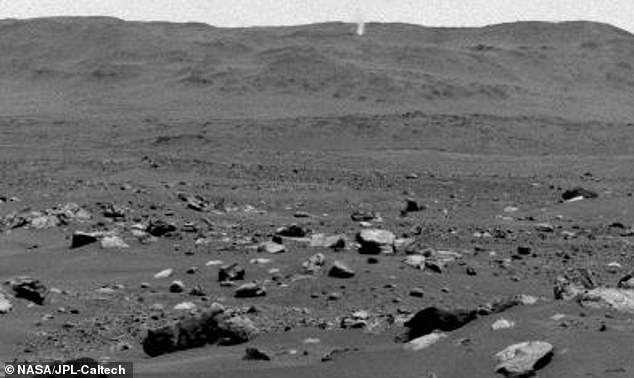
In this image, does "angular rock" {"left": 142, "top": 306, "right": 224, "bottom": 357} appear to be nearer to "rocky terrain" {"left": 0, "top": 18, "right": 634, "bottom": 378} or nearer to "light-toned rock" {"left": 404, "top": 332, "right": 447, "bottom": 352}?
"rocky terrain" {"left": 0, "top": 18, "right": 634, "bottom": 378}

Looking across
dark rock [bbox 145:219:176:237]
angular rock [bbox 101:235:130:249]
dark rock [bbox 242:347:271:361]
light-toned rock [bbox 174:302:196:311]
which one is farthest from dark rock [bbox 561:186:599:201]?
dark rock [bbox 242:347:271:361]

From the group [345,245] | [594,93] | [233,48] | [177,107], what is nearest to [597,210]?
[345,245]

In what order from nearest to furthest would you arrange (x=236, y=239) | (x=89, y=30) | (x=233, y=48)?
(x=236, y=239) < (x=233, y=48) < (x=89, y=30)

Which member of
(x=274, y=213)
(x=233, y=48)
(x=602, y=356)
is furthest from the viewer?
(x=233, y=48)

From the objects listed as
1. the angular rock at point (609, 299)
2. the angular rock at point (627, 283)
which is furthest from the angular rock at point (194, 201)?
the angular rock at point (609, 299)

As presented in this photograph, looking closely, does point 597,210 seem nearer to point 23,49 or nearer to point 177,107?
point 177,107

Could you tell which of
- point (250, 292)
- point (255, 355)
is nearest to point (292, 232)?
point (250, 292)

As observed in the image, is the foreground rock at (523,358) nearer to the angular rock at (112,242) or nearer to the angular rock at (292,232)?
the angular rock at (292,232)
